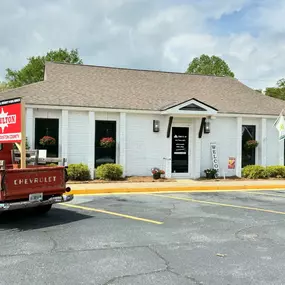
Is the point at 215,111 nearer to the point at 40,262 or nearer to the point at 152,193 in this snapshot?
the point at 152,193

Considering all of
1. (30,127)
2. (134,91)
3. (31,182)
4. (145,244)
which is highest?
(134,91)

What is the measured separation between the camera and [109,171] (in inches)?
638

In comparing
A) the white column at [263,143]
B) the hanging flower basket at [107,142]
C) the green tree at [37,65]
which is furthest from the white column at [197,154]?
the green tree at [37,65]

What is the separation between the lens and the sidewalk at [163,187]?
13.7 metres

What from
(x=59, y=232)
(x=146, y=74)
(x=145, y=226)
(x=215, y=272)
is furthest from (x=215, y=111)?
(x=215, y=272)

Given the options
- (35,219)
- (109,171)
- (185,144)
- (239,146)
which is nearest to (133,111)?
(109,171)

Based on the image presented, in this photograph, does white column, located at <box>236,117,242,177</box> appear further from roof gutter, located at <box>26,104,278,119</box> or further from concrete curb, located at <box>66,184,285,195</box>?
concrete curb, located at <box>66,184,285,195</box>

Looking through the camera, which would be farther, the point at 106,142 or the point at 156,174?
the point at 156,174

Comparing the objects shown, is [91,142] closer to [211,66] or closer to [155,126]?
[155,126]

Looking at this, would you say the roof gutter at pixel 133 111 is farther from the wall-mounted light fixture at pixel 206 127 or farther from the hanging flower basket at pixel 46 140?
the hanging flower basket at pixel 46 140

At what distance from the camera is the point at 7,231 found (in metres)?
Answer: 7.65

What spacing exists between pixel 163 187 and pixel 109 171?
2687 millimetres

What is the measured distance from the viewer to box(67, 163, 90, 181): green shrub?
1575 cm

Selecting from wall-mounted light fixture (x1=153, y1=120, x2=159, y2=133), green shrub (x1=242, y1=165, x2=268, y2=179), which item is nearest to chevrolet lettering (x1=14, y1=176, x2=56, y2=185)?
wall-mounted light fixture (x1=153, y1=120, x2=159, y2=133)
